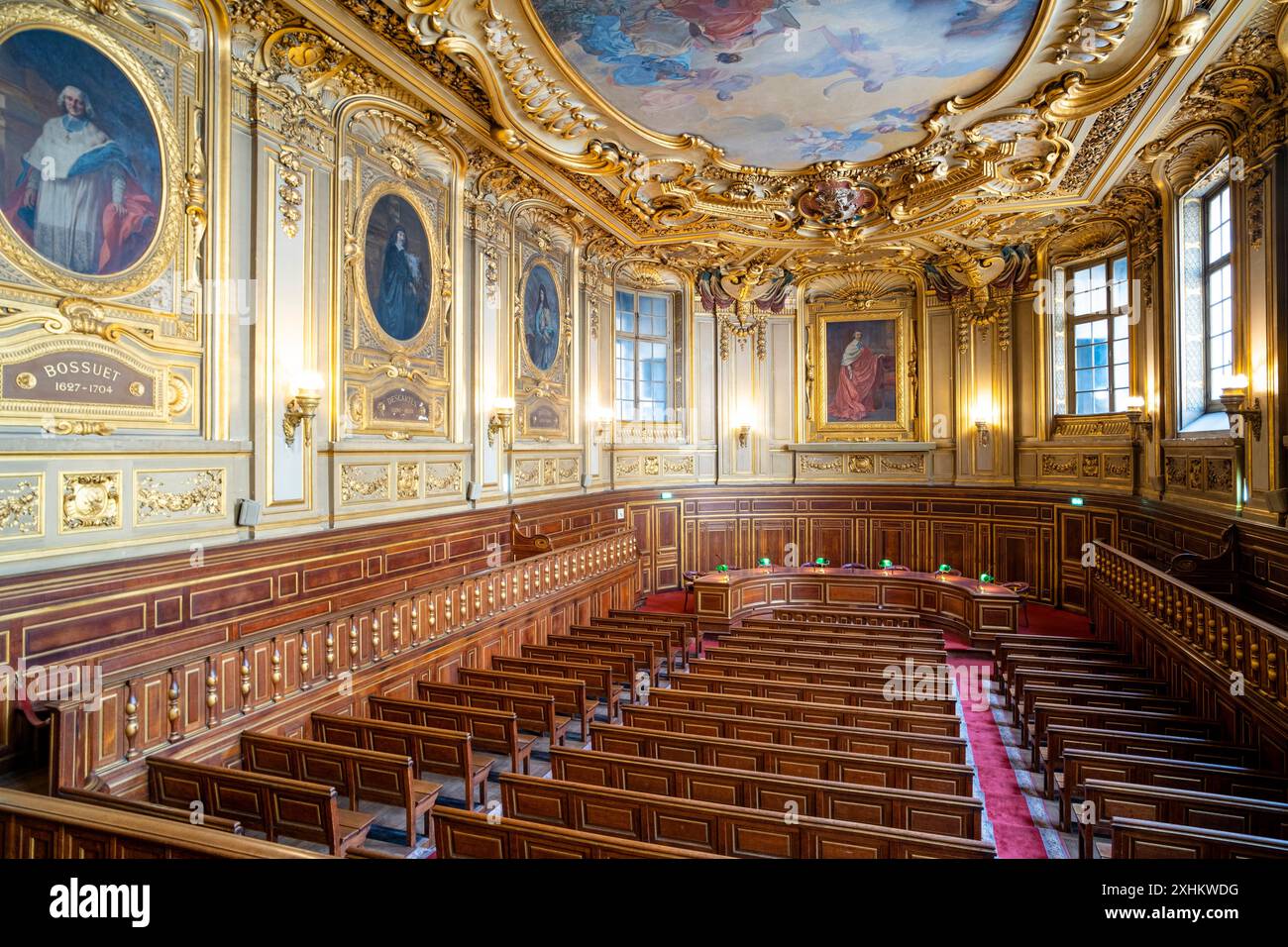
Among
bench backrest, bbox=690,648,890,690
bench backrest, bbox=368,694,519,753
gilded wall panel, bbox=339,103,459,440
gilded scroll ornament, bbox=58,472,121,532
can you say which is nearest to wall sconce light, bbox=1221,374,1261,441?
bench backrest, bbox=690,648,890,690

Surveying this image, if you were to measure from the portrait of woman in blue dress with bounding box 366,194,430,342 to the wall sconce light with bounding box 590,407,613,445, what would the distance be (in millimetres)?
4870

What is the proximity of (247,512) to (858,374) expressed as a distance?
13.3 meters

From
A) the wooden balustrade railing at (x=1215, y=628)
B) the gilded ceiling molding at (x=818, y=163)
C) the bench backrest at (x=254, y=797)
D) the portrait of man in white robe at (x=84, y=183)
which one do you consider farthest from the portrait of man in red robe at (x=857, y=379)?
the bench backrest at (x=254, y=797)

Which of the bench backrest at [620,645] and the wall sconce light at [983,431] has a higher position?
the wall sconce light at [983,431]

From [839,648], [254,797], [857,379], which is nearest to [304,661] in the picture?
[254,797]

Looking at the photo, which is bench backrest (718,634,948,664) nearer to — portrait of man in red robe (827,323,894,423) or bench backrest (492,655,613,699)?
bench backrest (492,655,613,699)

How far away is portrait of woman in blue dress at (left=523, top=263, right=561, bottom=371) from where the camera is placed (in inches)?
444

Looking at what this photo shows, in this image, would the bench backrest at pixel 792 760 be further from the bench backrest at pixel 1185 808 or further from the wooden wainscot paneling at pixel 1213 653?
the wooden wainscot paneling at pixel 1213 653

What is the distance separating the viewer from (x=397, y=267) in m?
8.34

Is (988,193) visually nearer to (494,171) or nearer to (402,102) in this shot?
(494,171)

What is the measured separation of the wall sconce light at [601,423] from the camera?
13.2m

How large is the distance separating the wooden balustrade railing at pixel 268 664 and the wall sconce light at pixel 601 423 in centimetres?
462

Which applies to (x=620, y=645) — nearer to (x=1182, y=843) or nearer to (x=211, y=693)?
(x=211, y=693)
